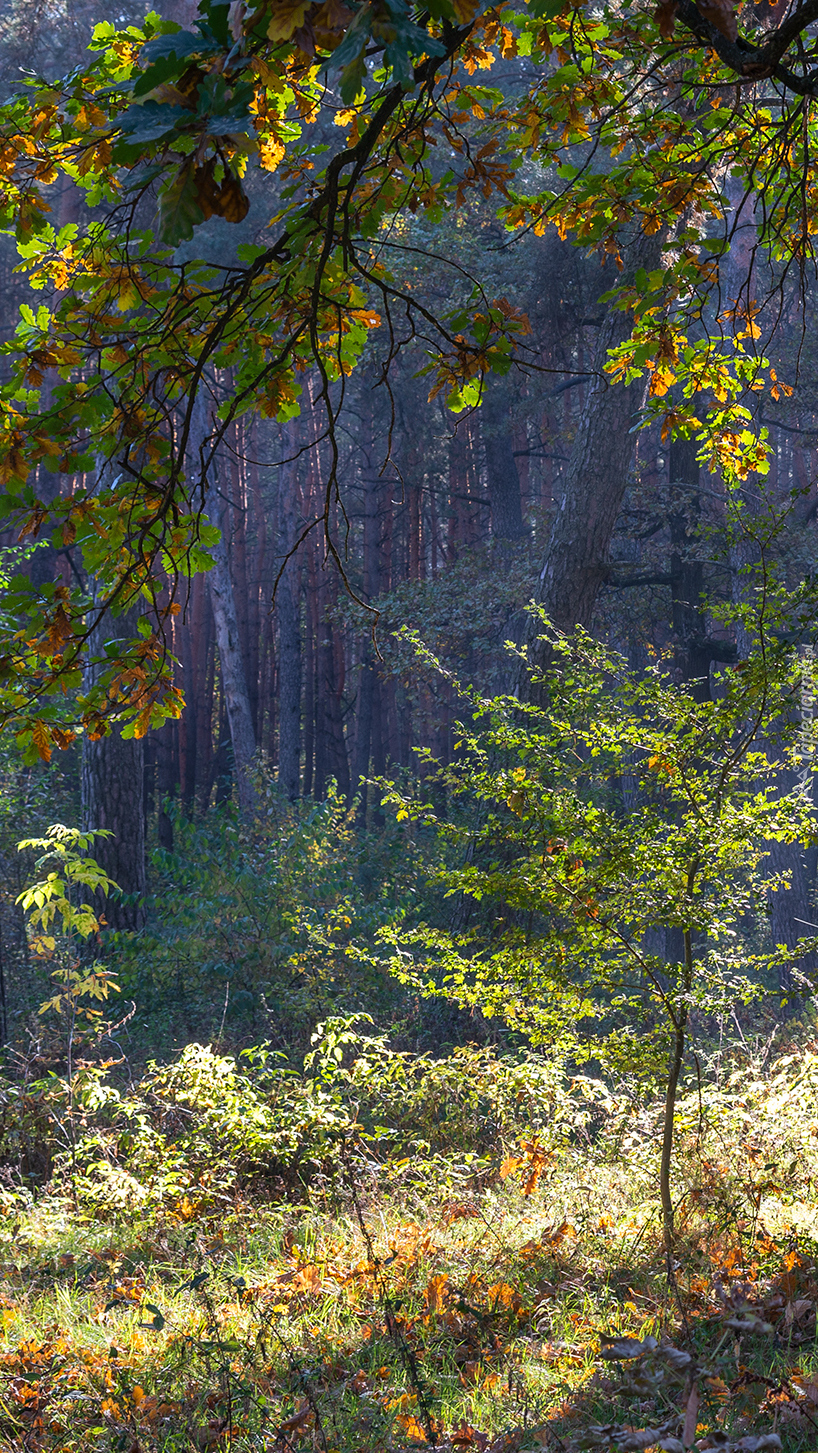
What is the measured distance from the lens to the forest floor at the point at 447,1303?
307 centimetres

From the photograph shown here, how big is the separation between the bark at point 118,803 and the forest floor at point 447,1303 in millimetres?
4566

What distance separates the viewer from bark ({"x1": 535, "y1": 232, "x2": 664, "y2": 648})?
991cm

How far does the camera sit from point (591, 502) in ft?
33.2

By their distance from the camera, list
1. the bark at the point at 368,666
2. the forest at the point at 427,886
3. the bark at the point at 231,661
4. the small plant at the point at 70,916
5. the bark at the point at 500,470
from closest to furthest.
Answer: the forest at the point at 427,886 < the small plant at the point at 70,916 < the bark at the point at 231,661 < the bark at the point at 500,470 < the bark at the point at 368,666

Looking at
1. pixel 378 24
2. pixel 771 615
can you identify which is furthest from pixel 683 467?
pixel 378 24

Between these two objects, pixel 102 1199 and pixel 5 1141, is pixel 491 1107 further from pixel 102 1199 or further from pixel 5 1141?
pixel 5 1141

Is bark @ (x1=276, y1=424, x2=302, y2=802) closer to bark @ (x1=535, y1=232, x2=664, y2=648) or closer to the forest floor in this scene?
bark @ (x1=535, y1=232, x2=664, y2=648)

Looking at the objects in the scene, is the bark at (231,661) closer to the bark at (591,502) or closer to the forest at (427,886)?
the forest at (427,886)

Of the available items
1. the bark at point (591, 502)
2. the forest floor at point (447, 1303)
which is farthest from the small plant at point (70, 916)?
the bark at point (591, 502)

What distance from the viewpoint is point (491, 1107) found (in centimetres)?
720

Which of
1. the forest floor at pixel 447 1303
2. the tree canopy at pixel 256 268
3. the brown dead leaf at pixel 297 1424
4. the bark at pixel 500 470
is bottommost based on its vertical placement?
the forest floor at pixel 447 1303

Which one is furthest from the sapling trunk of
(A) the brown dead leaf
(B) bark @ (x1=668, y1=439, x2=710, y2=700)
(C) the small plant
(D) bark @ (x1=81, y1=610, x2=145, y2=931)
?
(B) bark @ (x1=668, y1=439, x2=710, y2=700)

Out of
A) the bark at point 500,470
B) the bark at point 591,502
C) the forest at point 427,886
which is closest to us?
the forest at point 427,886

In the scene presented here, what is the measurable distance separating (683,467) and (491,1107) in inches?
471
